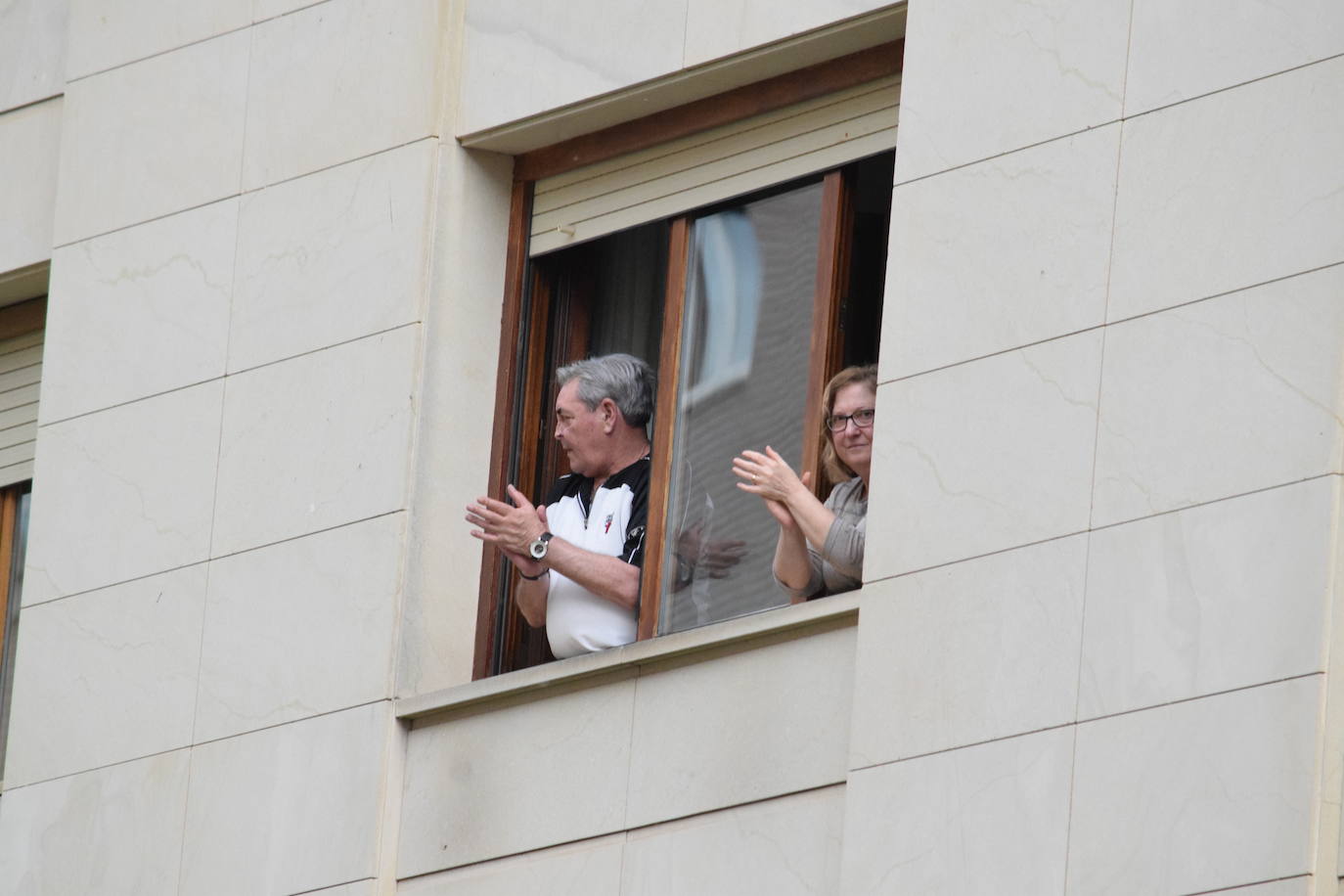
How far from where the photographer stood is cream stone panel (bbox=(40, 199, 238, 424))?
14047 mm

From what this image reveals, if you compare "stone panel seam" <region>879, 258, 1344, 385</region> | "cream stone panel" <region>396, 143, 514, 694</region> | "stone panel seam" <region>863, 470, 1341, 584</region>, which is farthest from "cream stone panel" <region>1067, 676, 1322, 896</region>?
"cream stone panel" <region>396, 143, 514, 694</region>

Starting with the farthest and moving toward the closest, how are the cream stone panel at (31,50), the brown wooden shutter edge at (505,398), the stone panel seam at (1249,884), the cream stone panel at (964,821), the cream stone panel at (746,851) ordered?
the cream stone panel at (31,50) < the brown wooden shutter edge at (505,398) < the cream stone panel at (746,851) < the cream stone panel at (964,821) < the stone panel seam at (1249,884)

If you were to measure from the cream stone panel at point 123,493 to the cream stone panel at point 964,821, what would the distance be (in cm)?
400

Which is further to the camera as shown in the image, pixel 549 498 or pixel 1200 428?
pixel 549 498

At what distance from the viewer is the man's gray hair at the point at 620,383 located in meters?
12.9

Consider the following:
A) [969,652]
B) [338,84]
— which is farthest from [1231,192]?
[338,84]

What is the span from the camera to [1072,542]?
10.6 m

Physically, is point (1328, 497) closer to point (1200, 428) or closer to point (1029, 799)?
point (1200, 428)

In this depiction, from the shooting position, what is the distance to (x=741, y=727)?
11664mm

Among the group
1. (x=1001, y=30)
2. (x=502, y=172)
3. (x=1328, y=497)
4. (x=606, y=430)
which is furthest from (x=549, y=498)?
(x=1328, y=497)

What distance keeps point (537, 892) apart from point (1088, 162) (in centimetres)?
355

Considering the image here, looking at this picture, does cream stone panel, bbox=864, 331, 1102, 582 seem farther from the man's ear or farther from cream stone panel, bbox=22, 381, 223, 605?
cream stone panel, bbox=22, 381, 223, 605

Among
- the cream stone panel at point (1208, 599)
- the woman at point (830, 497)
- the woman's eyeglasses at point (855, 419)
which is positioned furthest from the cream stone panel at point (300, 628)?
the cream stone panel at point (1208, 599)

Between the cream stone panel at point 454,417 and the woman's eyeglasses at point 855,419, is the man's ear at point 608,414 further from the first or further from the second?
the woman's eyeglasses at point 855,419
